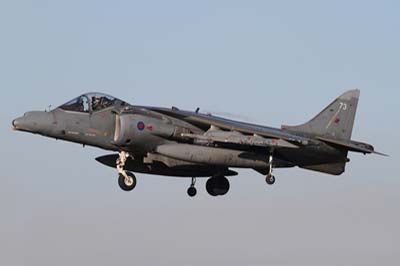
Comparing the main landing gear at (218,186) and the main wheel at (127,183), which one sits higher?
the main landing gear at (218,186)

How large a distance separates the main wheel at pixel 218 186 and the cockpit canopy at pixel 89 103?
496cm

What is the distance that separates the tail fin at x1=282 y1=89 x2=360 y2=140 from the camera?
41.2m

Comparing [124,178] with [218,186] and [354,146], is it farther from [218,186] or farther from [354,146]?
[354,146]

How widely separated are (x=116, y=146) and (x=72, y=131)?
141cm

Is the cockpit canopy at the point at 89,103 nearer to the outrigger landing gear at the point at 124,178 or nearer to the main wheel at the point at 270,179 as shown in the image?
the outrigger landing gear at the point at 124,178

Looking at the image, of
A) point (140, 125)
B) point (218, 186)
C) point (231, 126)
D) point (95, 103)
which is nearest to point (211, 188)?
point (218, 186)

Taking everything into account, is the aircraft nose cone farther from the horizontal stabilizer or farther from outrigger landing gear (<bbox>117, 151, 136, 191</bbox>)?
the horizontal stabilizer

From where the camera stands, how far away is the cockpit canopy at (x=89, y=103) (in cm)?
3853

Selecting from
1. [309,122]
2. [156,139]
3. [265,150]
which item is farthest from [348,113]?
[156,139]

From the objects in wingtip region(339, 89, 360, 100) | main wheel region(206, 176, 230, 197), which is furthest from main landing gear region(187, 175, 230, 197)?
wingtip region(339, 89, 360, 100)

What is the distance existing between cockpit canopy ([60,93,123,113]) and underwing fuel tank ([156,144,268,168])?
7.26 ft

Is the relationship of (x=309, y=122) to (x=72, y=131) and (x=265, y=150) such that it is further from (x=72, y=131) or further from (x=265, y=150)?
(x=72, y=131)

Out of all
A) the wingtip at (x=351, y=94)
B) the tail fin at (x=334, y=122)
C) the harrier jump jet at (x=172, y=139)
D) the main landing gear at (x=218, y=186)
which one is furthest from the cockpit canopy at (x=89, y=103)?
the wingtip at (x=351, y=94)

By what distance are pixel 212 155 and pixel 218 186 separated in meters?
3.71
